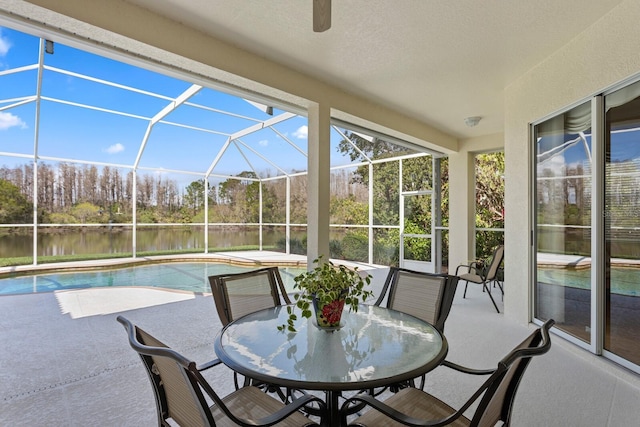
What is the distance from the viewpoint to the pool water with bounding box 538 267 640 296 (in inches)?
100

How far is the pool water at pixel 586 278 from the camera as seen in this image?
2.54 meters

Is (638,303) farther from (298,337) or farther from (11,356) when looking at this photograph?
(11,356)

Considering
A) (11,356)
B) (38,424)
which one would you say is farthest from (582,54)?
(11,356)

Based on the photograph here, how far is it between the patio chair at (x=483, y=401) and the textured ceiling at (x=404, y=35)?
7.67 ft

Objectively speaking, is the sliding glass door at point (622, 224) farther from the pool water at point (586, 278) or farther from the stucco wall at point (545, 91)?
the stucco wall at point (545, 91)

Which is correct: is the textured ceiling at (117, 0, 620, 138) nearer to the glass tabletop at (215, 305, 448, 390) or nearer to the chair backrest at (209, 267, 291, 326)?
the chair backrest at (209, 267, 291, 326)

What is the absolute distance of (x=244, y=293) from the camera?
2.33 metres

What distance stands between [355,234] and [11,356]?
626 cm

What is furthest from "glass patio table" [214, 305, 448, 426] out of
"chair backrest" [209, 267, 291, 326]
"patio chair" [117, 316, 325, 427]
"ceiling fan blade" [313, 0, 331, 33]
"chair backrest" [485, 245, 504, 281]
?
"chair backrest" [485, 245, 504, 281]

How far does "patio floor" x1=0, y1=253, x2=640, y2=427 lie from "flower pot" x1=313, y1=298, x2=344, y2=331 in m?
1.07

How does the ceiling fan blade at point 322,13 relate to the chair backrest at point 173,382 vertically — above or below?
above

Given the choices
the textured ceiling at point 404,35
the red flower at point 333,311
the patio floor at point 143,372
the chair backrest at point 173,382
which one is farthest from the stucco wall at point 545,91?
the chair backrest at point 173,382

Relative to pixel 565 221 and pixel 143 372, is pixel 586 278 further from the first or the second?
pixel 143 372

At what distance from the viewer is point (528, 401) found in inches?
87.7
